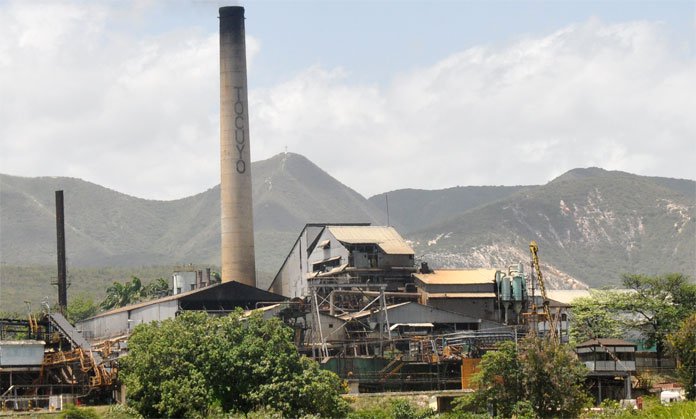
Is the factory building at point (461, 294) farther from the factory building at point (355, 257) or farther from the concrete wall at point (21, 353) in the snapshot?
the concrete wall at point (21, 353)

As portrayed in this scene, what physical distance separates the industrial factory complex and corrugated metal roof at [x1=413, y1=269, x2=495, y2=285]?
0.16 meters

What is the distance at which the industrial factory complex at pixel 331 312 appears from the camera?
7838 centimetres

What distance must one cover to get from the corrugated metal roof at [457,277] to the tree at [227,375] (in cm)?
3149

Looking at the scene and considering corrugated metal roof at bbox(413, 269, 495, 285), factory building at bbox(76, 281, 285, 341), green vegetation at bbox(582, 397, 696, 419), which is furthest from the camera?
corrugated metal roof at bbox(413, 269, 495, 285)

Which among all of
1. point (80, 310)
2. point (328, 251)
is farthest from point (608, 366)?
point (80, 310)

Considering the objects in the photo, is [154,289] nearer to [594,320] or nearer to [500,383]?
[594,320]

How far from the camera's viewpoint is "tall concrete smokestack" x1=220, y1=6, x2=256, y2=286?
337 ft

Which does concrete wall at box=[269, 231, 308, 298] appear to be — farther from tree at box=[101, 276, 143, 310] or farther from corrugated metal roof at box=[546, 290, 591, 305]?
corrugated metal roof at box=[546, 290, 591, 305]

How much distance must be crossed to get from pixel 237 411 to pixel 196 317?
9.28 metres

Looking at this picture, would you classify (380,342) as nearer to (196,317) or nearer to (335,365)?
(335,365)

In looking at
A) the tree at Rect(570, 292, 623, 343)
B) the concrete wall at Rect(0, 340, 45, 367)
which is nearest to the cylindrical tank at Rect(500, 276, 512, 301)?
the tree at Rect(570, 292, 623, 343)

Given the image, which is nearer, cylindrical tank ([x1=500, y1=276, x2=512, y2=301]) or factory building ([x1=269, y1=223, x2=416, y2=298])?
cylindrical tank ([x1=500, y1=276, x2=512, y2=301])

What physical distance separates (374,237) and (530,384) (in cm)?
4068

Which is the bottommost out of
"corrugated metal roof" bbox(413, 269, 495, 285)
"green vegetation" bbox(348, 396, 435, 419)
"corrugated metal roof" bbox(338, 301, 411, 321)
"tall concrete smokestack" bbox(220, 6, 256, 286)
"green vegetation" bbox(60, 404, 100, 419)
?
"green vegetation" bbox(348, 396, 435, 419)
